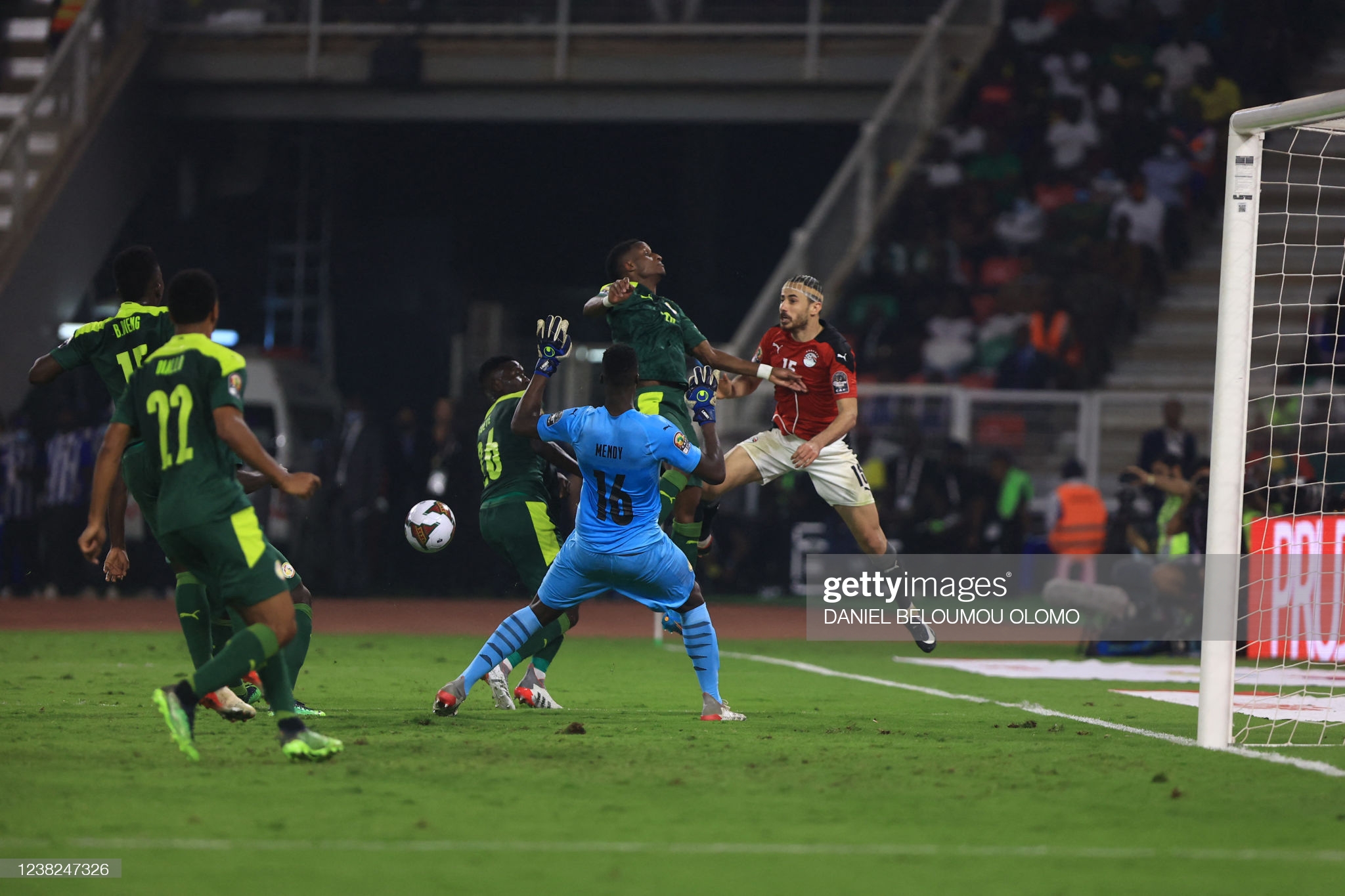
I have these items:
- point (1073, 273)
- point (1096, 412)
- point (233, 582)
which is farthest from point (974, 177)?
point (233, 582)

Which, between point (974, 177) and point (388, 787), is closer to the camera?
point (388, 787)

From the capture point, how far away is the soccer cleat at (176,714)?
668 cm

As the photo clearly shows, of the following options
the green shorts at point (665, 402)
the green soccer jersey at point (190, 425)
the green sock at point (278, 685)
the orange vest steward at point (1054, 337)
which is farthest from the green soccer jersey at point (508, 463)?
the orange vest steward at point (1054, 337)

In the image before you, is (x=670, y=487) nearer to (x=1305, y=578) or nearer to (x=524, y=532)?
(x=524, y=532)

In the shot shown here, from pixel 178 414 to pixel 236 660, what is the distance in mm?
1041

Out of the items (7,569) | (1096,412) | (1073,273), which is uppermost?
(1073,273)

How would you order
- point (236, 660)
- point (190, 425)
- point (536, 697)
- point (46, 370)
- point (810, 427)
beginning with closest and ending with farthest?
point (236, 660) → point (190, 425) → point (46, 370) → point (536, 697) → point (810, 427)

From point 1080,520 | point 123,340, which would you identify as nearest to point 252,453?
point 123,340

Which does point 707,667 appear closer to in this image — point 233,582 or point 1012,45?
point 233,582

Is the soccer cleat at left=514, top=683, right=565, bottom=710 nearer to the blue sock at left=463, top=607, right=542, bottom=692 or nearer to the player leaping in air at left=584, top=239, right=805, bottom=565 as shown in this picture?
the blue sock at left=463, top=607, right=542, bottom=692

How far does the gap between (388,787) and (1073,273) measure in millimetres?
16128

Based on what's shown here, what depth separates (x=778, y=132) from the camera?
1042 inches

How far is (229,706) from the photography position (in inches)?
337

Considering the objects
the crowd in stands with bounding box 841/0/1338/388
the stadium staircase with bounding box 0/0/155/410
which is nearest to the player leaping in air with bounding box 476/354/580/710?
the crowd in stands with bounding box 841/0/1338/388
